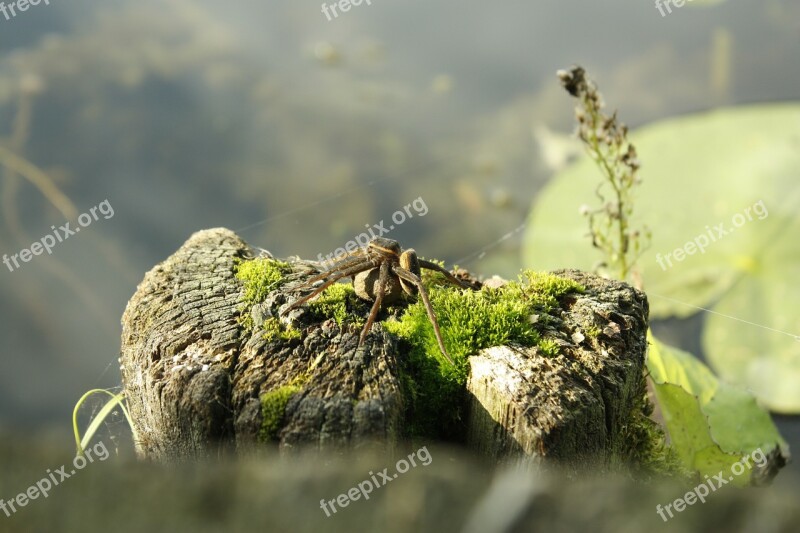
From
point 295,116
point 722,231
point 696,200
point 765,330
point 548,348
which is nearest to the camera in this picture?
point 548,348

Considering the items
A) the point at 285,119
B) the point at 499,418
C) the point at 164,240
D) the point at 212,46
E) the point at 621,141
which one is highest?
the point at 212,46

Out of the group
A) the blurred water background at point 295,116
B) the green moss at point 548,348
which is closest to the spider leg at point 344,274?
the green moss at point 548,348

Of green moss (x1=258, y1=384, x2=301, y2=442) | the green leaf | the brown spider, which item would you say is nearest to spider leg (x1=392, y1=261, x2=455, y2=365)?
the brown spider

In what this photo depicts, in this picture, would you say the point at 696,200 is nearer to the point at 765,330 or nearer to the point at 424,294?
the point at 765,330

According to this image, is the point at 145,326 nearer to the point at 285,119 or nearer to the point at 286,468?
the point at 286,468

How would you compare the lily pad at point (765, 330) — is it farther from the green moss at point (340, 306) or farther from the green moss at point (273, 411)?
the green moss at point (273, 411)

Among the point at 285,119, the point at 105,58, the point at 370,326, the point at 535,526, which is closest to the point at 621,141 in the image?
the point at 370,326

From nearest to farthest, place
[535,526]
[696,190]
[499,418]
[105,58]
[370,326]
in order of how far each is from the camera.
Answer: [535,526] < [499,418] < [370,326] < [696,190] < [105,58]

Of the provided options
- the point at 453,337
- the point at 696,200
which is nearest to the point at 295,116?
the point at 696,200
